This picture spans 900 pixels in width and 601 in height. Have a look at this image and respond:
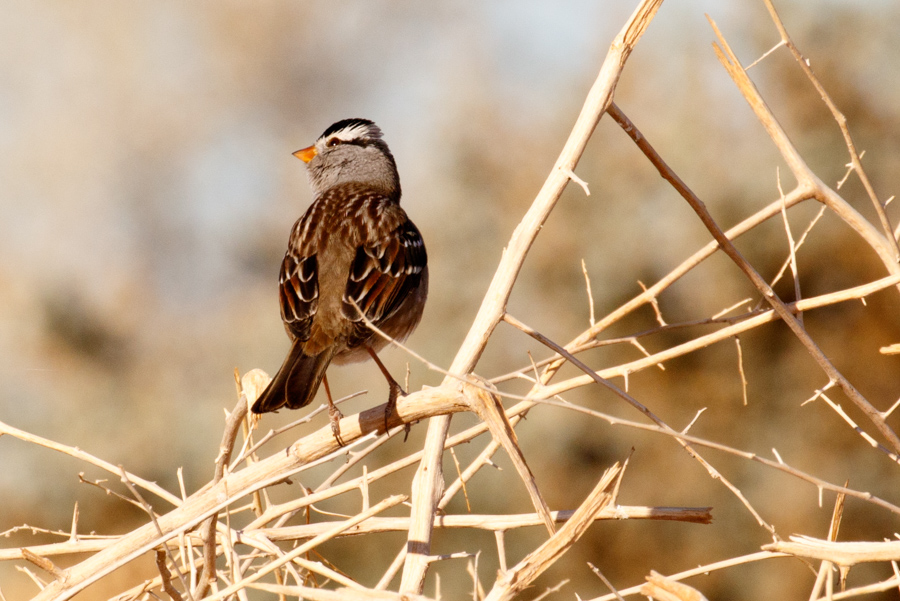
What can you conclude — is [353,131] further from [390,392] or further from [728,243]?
[728,243]

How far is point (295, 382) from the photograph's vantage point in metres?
3.50

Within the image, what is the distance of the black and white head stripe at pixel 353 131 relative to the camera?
5867 millimetres

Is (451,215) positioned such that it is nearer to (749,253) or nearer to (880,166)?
(749,253)

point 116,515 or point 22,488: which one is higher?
point 22,488

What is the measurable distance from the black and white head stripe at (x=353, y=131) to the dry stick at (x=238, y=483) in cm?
364

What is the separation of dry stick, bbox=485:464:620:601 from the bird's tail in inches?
59.4

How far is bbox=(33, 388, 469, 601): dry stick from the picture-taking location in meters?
2.06

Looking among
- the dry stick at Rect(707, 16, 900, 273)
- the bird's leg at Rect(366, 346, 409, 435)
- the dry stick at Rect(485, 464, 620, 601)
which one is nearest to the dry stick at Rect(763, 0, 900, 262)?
the dry stick at Rect(707, 16, 900, 273)

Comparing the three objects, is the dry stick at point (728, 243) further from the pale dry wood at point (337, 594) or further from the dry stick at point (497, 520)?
the pale dry wood at point (337, 594)

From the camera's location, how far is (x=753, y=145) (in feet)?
38.5

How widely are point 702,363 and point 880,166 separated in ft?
10.6

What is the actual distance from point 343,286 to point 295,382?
0.80 meters

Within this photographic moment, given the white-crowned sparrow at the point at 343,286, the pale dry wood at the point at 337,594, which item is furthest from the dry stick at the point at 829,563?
the white-crowned sparrow at the point at 343,286

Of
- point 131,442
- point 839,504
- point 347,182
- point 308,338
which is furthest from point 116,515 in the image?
point 839,504
